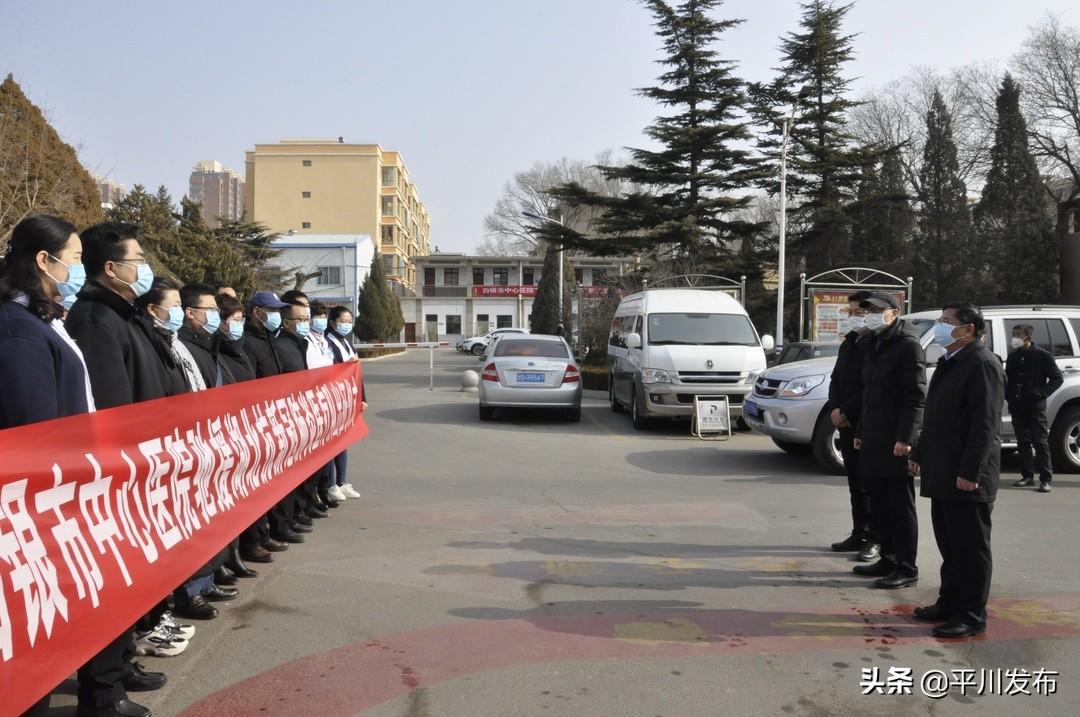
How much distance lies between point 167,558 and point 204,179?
18265 cm

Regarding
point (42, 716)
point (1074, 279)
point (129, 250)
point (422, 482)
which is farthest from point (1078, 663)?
point (1074, 279)

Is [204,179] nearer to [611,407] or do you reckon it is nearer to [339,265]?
[339,265]

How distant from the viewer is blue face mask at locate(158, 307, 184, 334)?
4918 millimetres

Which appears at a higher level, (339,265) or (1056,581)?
(339,265)

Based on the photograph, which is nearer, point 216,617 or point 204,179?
point 216,617

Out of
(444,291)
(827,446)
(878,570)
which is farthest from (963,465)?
(444,291)

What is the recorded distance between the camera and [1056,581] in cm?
607

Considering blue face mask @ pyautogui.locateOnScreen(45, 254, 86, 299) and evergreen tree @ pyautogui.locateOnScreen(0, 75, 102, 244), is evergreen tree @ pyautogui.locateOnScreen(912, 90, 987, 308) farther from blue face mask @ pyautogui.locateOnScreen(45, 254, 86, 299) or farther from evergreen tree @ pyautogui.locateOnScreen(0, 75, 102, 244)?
blue face mask @ pyautogui.locateOnScreen(45, 254, 86, 299)

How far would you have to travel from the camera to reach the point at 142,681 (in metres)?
4.12

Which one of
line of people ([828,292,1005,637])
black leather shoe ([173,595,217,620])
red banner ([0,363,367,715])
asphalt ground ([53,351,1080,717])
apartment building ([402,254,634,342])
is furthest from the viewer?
apartment building ([402,254,634,342])

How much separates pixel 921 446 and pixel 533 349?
1081 cm

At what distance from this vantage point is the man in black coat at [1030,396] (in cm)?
979

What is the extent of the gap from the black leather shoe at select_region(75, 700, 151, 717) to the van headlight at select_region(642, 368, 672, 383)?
1100 cm

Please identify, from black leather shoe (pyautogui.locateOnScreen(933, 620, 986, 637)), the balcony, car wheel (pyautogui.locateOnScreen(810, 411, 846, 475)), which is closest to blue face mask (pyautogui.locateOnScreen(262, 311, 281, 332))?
black leather shoe (pyautogui.locateOnScreen(933, 620, 986, 637))
